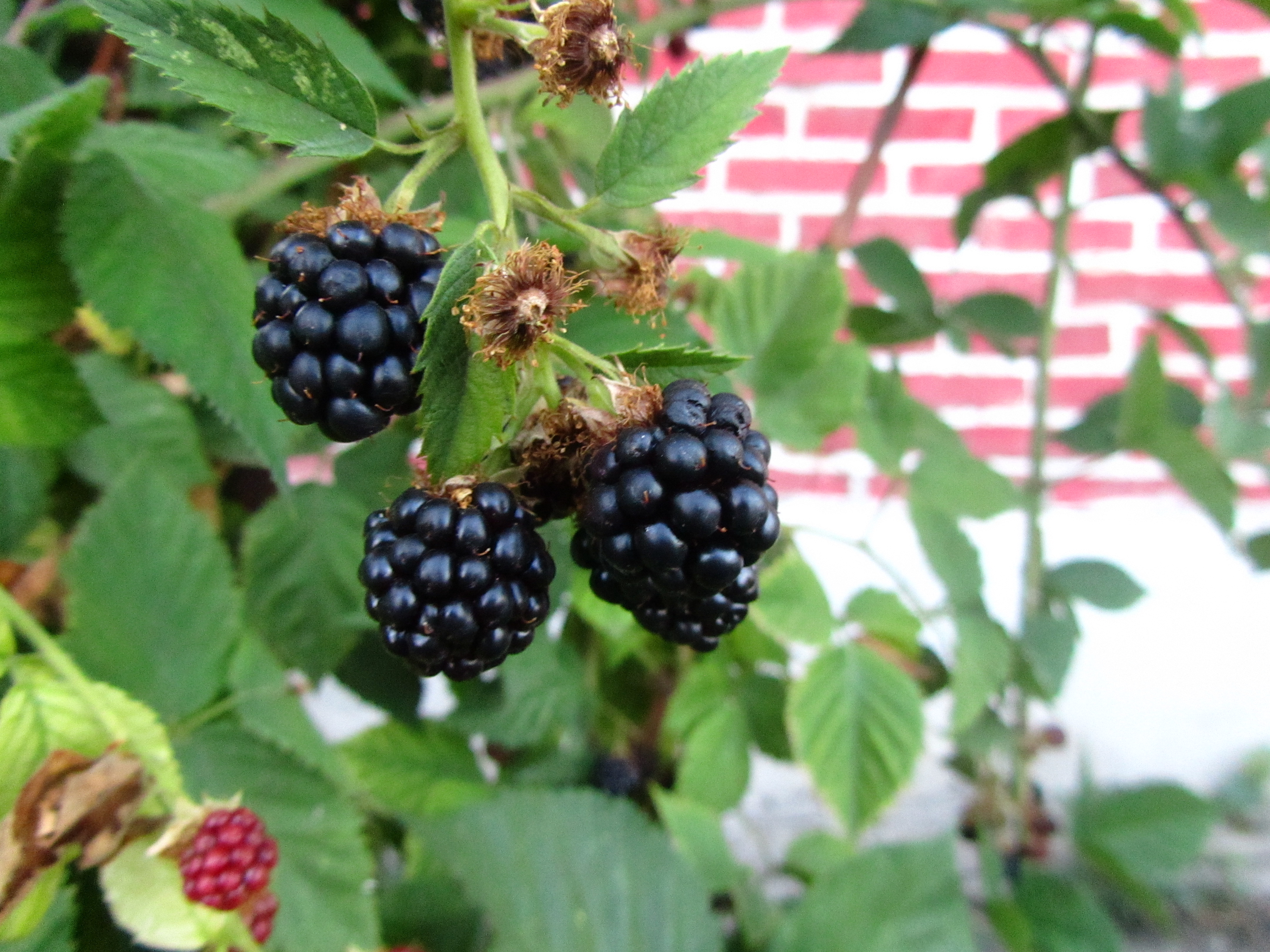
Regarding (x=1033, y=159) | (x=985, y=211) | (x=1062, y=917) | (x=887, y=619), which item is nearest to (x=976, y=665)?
(x=887, y=619)

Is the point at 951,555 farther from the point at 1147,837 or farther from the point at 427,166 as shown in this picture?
the point at 427,166

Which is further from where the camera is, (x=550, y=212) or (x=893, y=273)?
(x=893, y=273)

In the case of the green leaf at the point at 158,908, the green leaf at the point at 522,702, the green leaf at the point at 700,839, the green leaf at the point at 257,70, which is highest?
the green leaf at the point at 257,70

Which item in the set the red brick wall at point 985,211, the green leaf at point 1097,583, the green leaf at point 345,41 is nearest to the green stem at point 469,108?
the green leaf at point 345,41

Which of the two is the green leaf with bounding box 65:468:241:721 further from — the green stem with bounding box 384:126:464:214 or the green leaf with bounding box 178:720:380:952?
the green stem with bounding box 384:126:464:214

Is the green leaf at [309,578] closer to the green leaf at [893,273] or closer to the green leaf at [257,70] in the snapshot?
the green leaf at [257,70]

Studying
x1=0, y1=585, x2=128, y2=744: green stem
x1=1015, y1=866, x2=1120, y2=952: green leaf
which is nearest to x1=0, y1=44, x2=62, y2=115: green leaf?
x1=0, y1=585, x2=128, y2=744: green stem
